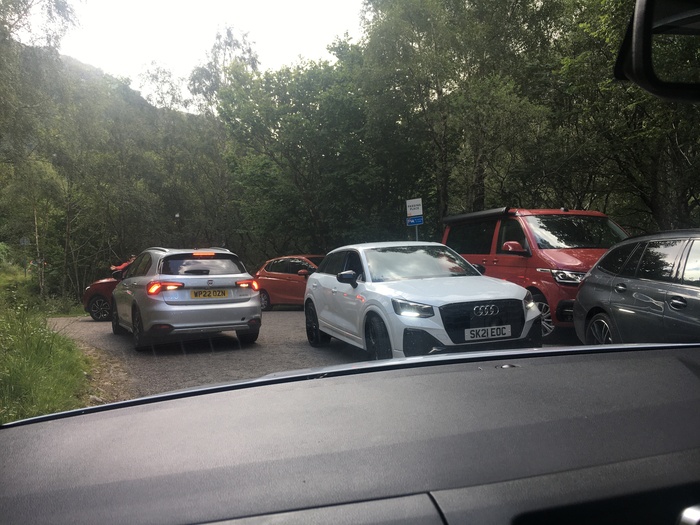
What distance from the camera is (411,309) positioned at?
643 centimetres

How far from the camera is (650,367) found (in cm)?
188

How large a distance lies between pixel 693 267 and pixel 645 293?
59cm

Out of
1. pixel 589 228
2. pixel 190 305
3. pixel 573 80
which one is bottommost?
pixel 190 305

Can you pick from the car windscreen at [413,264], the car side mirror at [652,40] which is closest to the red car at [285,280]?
the car windscreen at [413,264]

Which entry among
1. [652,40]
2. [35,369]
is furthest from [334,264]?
[652,40]

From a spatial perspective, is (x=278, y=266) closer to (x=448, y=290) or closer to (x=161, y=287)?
(x=161, y=287)

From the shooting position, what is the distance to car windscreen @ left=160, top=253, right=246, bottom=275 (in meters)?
9.20

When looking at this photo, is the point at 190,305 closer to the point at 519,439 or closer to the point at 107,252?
the point at 519,439

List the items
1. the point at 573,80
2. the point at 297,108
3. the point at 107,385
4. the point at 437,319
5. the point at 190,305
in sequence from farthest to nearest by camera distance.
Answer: the point at 297,108
the point at 573,80
the point at 190,305
the point at 107,385
the point at 437,319

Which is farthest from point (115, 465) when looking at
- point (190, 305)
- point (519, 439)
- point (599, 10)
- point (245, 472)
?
point (599, 10)

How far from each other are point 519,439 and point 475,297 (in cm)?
522

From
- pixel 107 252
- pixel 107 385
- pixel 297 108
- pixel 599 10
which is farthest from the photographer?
pixel 107 252

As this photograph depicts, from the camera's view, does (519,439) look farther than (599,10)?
No

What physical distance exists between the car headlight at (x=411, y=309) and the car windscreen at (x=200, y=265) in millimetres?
3932
